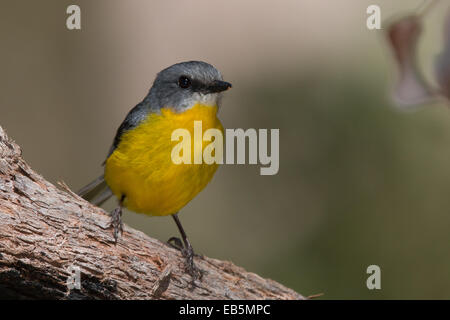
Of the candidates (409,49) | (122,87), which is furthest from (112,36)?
(409,49)

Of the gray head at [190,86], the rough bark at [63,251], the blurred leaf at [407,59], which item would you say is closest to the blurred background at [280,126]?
the gray head at [190,86]

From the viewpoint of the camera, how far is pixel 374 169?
4988mm

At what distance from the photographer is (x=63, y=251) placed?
Answer: 7.06 feet

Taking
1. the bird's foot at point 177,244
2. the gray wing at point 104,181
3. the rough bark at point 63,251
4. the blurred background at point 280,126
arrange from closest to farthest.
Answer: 1. the rough bark at point 63,251
2. the bird's foot at point 177,244
3. the gray wing at point 104,181
4. the blurred background at point 280,126

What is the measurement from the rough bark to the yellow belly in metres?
0.26

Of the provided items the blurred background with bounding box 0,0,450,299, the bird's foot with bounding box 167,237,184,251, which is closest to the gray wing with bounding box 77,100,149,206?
the bird's foot with bounding box 167,237,184,251

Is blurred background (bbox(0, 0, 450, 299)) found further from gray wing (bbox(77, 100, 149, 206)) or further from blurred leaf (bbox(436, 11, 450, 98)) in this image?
blurred leaf (bbox(436, 11, 450, 98))

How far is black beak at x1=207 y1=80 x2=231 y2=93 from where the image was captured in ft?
8.48

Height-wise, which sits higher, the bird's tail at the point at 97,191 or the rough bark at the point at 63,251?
the bird's tail at the point at 97,191

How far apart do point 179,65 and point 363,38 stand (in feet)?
12.4

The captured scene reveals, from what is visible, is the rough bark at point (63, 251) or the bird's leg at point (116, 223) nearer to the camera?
the rough bark at point (63, 251)

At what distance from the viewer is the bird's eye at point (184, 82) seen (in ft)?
8.92

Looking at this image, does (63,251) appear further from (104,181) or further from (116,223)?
(104,181)

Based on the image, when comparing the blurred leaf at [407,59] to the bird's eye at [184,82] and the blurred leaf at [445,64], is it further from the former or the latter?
the bird's eye at [184,82]
